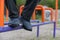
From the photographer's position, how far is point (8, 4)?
2.07 meters

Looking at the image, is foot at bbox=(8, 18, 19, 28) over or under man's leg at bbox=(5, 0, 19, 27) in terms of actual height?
under

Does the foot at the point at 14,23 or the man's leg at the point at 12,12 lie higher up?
the man's leg at the point at 12,12

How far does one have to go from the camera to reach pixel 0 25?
196cm

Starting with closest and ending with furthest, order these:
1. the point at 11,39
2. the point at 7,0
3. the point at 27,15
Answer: the point at 7,0, the point at 27,15, the point at 11,39

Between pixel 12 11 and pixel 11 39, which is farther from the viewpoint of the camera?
pixel 11 39

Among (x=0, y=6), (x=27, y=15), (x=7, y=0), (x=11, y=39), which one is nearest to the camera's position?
(x=0, y=6)

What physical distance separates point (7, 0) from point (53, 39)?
1375mm

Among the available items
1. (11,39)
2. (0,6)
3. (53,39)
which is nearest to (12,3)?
(0,6)

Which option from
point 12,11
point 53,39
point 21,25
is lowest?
point 53,39

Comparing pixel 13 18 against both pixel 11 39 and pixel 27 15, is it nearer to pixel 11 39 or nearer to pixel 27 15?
pixel 27 15

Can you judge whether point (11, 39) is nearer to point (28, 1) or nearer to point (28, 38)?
point (28, 38)

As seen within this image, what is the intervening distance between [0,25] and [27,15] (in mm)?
348

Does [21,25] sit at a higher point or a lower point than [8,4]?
lower

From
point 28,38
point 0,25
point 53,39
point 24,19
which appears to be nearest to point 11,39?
point 28,38
